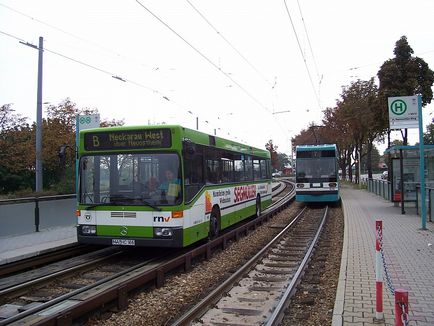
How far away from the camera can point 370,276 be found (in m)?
7.78

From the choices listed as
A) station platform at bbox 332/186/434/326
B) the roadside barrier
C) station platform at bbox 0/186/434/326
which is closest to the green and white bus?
station platform at bbox 0/186/434/326

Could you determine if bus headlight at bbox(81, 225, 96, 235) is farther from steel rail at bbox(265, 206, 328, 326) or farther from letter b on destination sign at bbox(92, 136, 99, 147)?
steel rail at bbox(265, 206, 328, 326)

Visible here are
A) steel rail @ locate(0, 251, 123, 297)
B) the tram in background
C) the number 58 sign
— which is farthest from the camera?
the tram in background

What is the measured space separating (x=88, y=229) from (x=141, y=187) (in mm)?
Result: 1544

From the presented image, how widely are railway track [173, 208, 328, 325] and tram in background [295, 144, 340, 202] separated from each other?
452 inches

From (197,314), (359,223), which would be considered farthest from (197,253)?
(359,223)

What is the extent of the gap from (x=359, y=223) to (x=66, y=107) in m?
19.7

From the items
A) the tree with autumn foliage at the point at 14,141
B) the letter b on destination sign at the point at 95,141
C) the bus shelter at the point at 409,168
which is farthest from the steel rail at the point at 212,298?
the tree with autumn foliage at the point at 14,141

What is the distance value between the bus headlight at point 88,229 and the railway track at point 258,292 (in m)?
3.31

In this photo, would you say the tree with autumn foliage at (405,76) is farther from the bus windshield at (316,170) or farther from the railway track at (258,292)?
the railway track at (258,292)

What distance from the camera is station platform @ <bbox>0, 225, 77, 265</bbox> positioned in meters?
9.73

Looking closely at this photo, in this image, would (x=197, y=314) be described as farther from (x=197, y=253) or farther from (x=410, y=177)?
(x=410, y=177)

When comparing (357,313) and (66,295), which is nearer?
(357,313)

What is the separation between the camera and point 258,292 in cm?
781
